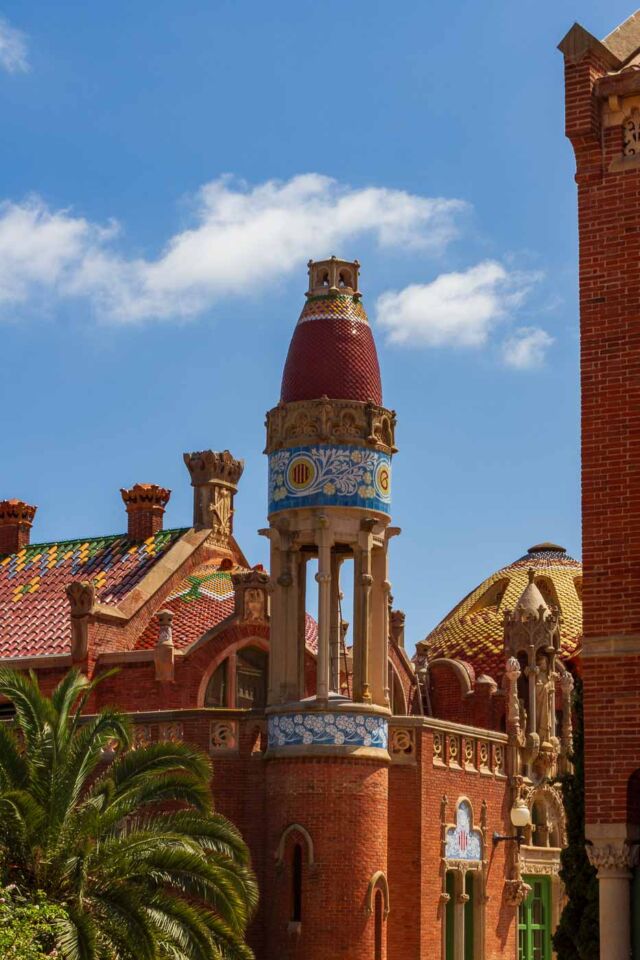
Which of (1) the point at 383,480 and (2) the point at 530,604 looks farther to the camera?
(2) the point at 530,604

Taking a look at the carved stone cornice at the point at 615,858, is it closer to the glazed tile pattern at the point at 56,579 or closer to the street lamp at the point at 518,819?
the street lamp at the point at 518,819

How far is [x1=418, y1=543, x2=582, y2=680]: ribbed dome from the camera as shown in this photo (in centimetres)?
4656

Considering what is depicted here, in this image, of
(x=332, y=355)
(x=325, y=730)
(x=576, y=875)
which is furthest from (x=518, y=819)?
(x=332, y=355)

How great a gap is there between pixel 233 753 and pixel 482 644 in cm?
1777

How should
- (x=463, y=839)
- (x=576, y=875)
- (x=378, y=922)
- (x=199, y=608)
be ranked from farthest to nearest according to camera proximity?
1. (x=199, y=608)
2. (x=463, y=839)
3. (x=378, y=922)
4. (x=576, y=875)

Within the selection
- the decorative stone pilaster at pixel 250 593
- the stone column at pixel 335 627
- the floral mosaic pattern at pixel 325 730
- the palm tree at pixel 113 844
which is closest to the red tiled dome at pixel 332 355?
the stone column at pixel 335 627

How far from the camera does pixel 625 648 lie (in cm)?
1809

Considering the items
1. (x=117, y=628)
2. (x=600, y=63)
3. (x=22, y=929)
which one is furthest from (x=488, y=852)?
(x=600, y=63)

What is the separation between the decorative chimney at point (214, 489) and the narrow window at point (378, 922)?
10.0 metres

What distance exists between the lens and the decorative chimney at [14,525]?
1565 inches

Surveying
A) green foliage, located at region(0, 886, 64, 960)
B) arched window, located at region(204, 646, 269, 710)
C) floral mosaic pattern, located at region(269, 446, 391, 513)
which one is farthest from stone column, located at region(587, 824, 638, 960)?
arched window, located at region(204, 646, 269, 710)

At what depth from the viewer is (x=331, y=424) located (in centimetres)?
3042

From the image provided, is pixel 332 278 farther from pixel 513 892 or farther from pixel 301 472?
pixel 513 892

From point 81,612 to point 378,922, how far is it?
27.3 ft
